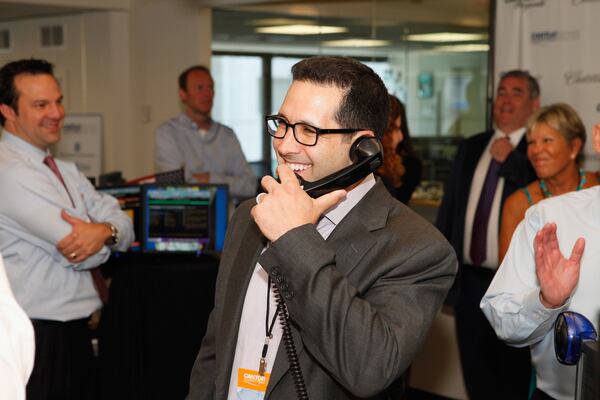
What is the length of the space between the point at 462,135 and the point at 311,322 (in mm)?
4759

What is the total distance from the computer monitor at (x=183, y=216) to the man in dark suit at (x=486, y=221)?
Result: 1453 millimetres

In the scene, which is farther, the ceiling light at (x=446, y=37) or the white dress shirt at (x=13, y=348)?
the ceiling light at (x=446, y=37)

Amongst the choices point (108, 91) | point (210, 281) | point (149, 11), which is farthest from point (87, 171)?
point (210, 281)

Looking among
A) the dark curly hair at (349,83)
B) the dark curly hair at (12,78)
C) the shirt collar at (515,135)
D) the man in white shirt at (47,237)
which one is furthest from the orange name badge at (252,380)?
the shirt collar at (515,135)

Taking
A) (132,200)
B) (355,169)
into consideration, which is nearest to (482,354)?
(132,200)

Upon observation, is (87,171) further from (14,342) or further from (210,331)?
(14,342)

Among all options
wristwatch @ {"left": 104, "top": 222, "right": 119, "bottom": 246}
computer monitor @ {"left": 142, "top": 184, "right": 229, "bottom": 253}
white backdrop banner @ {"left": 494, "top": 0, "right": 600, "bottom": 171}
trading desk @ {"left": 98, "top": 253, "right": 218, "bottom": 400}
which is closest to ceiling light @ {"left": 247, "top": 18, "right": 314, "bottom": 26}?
white backdrop banner @ {"left": 494, "top": 0, "right": 600, "bottom": 171}

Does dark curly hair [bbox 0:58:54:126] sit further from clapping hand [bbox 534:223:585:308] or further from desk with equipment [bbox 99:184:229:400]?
clapping hand [bbox 534:223:585:308]

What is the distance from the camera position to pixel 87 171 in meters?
7.73

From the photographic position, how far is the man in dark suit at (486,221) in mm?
4727

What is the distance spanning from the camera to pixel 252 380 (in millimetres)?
2010

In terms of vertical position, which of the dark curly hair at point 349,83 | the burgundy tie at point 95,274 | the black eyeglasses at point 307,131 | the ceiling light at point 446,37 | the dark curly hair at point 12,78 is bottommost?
the burgundy tie at point 95,274

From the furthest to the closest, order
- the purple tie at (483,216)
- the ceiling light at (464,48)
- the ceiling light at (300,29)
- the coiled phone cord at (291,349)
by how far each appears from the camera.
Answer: the ceiling light at (300,29)
the ceiling light at (464,48)
the purple tie at (483,216)
the coiled phone cord at (291,349)

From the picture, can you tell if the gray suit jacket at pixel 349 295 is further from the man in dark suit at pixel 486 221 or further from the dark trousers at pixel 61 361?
the man in dark suit at pixel 486 221
